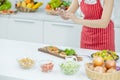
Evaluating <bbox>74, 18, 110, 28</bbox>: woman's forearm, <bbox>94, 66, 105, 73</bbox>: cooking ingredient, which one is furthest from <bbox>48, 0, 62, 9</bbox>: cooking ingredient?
<bbox>94, 66, 105, 73</bbox>: cooking ingredient

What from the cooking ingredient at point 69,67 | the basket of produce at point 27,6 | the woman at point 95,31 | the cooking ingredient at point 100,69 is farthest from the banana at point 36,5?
the cooking ingredient at point 100,69

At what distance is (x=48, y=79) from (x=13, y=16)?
6.81 feet

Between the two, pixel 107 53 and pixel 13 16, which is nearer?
pixel 107 53

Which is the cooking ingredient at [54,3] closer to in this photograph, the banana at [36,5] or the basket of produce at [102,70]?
the banana at [36,5]

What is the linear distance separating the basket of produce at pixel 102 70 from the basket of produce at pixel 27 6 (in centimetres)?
215

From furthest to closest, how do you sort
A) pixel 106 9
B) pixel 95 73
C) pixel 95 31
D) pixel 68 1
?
1. pixel 68 1
2. pixel 95 31
3. pixel 106 9
4. pixel 95 73

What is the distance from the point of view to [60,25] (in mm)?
3551

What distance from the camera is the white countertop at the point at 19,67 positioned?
179cm

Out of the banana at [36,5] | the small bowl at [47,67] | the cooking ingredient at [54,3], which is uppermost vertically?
the cooking ingredient at [54,3]

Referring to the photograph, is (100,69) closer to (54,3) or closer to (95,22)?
(95,22)

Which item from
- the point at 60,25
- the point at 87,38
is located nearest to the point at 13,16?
the point at 60,25

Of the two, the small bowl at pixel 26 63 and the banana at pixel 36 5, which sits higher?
the banana at pixel 36 5

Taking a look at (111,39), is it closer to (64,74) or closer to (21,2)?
(64,74)

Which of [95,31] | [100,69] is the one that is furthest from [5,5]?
[100,69]
